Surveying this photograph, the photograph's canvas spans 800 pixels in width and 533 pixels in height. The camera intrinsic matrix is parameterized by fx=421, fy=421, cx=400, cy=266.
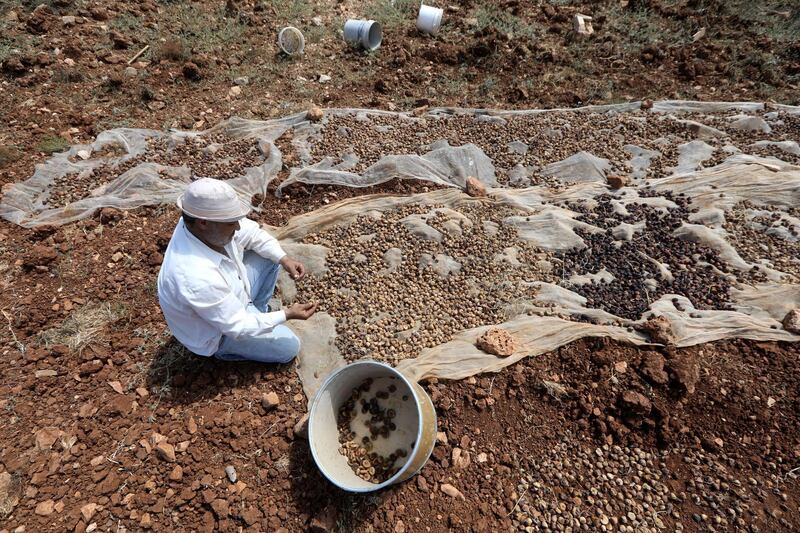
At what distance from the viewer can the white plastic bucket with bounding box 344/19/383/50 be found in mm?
6324

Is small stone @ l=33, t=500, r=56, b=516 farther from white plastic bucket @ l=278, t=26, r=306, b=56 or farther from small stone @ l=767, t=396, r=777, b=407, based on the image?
white plastic bucket @ l=278, t=26, r=306, b=56

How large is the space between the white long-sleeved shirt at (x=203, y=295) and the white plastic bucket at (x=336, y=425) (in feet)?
1.81

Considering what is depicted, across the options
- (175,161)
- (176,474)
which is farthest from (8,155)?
(176,474)

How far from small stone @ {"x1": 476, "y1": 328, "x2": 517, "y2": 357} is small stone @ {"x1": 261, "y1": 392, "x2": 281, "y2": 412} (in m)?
1.40

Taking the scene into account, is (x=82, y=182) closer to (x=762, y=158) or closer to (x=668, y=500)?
(x=668, y=500)

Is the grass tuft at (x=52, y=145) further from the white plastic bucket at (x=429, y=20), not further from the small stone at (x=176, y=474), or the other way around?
the white plastic bucket at (x=429, y=20)

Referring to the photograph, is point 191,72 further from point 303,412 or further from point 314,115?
point 303,412

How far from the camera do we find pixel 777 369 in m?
2.77

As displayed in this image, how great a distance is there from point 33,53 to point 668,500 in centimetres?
854

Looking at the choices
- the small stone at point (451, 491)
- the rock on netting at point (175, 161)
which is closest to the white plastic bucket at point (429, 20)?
the rock on netting at point (175, 161)

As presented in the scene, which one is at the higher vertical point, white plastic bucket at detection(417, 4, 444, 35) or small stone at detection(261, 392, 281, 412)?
white plastic bucket at detection(417, 4, 444, 35)

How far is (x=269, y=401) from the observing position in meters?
2.74

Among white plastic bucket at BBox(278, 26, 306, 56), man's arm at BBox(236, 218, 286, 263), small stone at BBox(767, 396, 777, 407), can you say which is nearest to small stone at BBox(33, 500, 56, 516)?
man's arm at BBox(236, 218, 286, 263)

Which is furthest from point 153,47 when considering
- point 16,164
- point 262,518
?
point 262,518
